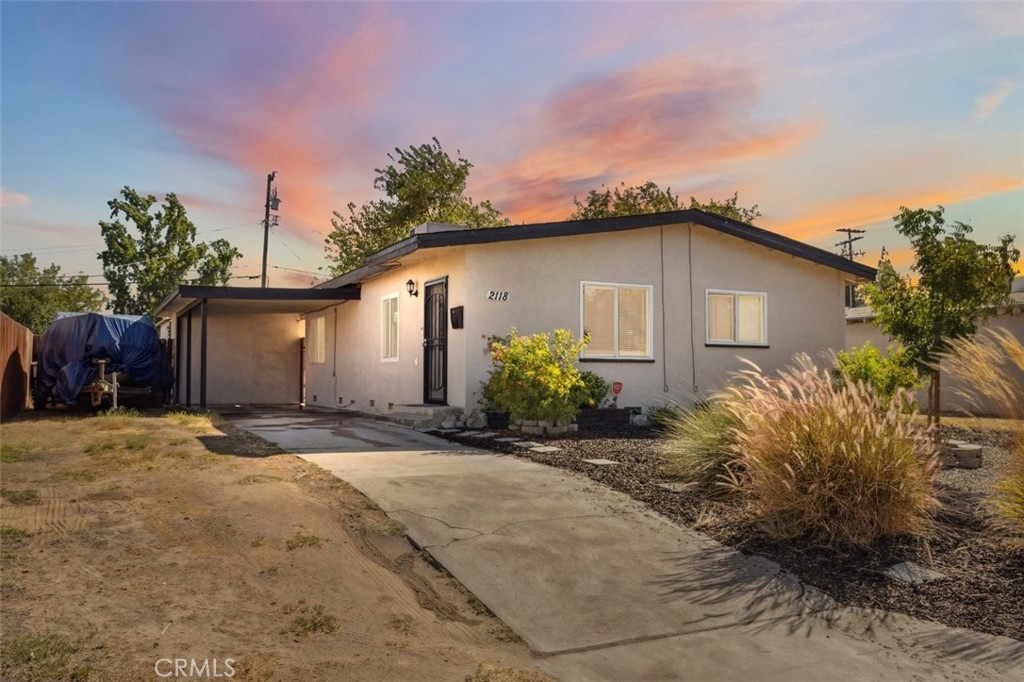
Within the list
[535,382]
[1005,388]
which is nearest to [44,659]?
[1005,388]

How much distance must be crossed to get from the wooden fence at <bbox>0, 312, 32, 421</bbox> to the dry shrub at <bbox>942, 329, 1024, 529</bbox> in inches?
592

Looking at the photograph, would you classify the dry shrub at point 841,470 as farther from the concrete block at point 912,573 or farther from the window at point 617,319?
the window at point 617,319

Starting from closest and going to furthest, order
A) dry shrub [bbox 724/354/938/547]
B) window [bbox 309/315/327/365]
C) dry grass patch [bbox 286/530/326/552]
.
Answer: dry grass patch [bbox 286/530/326/552] → dry shrub [bbox 724/354/938/547] → window [bbox 309/315/327/365]

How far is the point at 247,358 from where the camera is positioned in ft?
69.4

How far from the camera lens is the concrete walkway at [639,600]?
3412 millimetres

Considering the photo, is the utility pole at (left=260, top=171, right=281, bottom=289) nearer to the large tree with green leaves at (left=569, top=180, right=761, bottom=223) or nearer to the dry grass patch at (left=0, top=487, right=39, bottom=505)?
the large tree with green leaves at (left=569, top=180, right=761, bottom=223)

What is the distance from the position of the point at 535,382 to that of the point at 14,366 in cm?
1201

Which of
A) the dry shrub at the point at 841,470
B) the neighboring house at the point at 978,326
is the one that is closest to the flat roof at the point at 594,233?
the neighboring house at the point at 978,326

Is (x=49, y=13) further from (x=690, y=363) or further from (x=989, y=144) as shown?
(x=989, y=144)

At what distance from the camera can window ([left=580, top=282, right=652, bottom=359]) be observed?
1247cm

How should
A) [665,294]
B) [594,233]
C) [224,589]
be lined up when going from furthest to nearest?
[665,294]
[594,233]
[224,589]

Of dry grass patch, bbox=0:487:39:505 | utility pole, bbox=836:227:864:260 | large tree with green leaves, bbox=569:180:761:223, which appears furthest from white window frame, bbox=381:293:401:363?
utility pole, bbox=836:227:864:260

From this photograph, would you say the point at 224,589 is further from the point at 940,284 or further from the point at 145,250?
the point at 145,250

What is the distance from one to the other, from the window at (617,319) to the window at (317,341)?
910 cm
